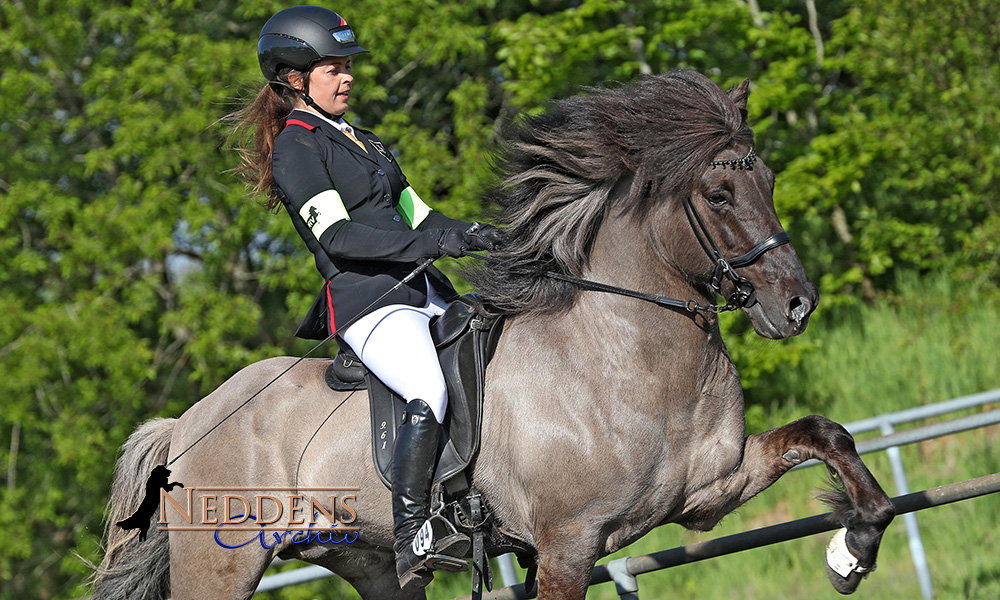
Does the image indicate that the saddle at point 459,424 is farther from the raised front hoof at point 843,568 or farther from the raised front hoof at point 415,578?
the raised front hoof at point 843,568

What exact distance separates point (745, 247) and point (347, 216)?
152 centimetres

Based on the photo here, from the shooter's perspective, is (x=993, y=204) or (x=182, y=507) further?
(x=993, y=204)

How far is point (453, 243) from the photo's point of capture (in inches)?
142

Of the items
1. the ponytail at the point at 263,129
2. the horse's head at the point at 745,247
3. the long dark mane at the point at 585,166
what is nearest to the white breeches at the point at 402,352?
the long dark mane at the point at 585,166

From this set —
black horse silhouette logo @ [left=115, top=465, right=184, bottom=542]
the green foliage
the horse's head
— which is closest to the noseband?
the horse's head

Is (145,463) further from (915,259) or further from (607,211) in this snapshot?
(915,259)

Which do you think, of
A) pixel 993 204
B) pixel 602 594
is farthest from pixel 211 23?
pixel 993 204

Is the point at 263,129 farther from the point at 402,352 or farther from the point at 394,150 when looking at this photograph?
the point at 394,150

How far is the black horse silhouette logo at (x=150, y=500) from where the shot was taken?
173 inches

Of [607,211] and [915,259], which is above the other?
[607,211]


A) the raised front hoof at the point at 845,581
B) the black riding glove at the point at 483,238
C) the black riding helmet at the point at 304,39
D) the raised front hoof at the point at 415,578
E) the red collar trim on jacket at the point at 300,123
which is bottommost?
the raised front hoof at the point at 845,581

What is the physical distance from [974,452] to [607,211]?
652 cm

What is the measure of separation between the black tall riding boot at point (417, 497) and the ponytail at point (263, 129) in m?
1.23

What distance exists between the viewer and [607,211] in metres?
3.83
